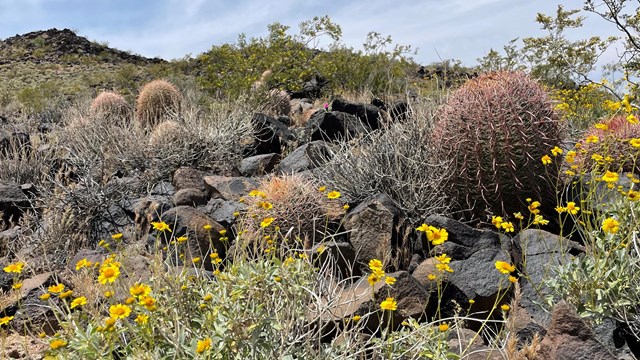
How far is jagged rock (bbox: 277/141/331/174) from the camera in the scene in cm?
636

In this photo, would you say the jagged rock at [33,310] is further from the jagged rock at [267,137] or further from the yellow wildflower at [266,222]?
the jagged rock at [267,137]

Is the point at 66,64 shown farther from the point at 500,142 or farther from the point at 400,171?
the point at 500,142

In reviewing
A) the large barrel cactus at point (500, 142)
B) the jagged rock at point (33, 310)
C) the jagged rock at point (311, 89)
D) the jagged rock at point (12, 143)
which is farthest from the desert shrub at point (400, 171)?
the jagged rock at point (311, 89)

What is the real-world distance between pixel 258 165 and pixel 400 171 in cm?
245

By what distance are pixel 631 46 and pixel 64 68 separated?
35760 millimetres

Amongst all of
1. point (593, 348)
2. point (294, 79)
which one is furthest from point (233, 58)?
point (593, 348)

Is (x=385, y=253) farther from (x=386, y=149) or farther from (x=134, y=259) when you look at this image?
(x=134, y=259)

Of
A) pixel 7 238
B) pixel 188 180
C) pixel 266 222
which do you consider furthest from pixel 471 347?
pixel 7 238

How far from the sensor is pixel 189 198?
5.80 m

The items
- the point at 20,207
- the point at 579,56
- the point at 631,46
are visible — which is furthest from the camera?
the point at 579,56

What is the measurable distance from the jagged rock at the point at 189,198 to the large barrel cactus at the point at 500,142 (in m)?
2.57

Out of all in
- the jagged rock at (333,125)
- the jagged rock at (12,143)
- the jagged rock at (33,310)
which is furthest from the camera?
the jagged rock at (12,143)

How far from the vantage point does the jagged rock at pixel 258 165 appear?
22.7 feet

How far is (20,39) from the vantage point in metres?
42.7
